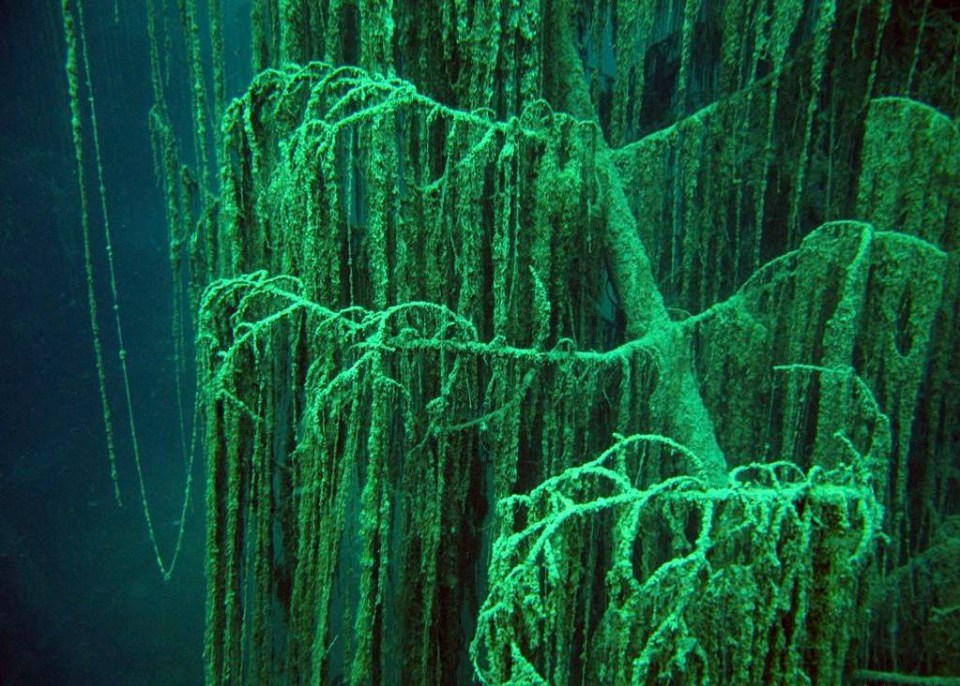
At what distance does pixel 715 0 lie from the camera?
325cm

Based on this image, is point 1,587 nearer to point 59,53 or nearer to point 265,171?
point 59,53

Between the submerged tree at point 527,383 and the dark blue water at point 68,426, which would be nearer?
the submerged tree at point 527,383

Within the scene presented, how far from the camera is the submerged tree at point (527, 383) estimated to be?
1.38 m

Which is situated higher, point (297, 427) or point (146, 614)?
point (297, 427)

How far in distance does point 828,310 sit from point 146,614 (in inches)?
660

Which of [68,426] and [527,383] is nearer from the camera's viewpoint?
[527,383]

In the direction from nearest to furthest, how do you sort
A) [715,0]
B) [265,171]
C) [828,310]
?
1. [265,171]
2. [828,310]
3. [715,0]

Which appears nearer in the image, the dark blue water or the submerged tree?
the submerged tree

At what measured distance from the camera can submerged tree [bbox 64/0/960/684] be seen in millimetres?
1378

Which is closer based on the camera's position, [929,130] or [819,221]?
[929,130]

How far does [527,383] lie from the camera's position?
2.08 meters

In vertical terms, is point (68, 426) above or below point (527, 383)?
below

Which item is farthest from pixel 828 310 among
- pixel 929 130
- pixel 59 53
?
pixel 59 53

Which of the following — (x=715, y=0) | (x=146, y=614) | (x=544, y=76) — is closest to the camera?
(x=544, y=76)
